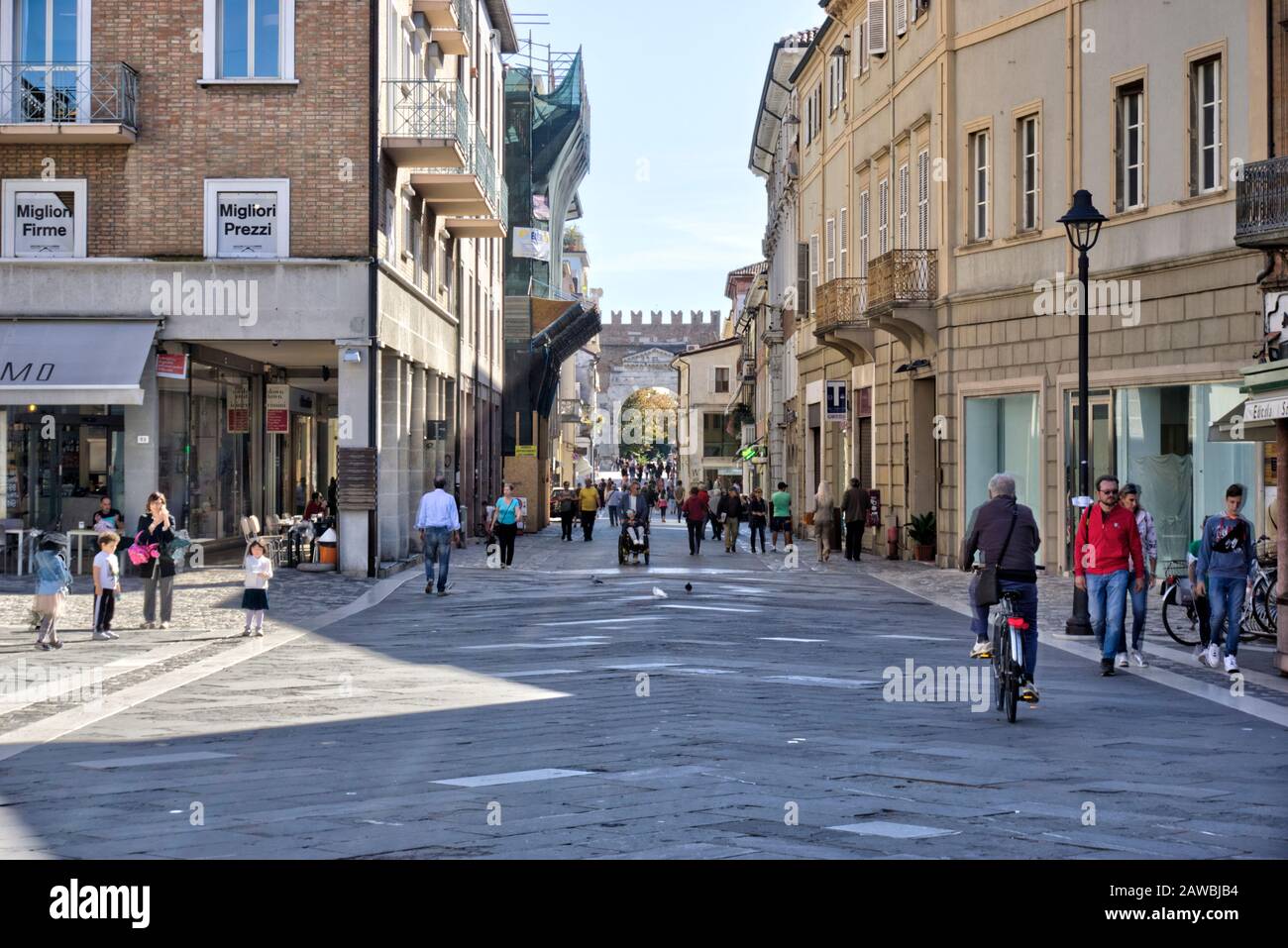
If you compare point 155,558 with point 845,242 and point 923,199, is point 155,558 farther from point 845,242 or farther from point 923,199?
point 845,242

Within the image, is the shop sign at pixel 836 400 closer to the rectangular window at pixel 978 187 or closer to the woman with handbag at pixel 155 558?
the rectangular window at pixel 978 187

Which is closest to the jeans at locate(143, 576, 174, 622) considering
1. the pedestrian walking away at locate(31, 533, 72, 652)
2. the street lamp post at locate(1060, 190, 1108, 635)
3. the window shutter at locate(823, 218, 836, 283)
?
the pedestrian walking away at locate(31, 533, 72, 652)

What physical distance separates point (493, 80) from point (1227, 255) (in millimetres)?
31856

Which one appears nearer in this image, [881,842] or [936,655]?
[881,842]

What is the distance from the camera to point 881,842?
283 inches

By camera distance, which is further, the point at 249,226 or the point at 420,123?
the point at 420,123

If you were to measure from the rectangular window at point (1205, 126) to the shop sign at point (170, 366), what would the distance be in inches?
639

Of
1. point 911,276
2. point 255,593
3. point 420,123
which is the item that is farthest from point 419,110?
point 255,593

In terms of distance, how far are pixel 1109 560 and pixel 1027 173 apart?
52.7 ft

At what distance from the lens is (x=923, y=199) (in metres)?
33.3

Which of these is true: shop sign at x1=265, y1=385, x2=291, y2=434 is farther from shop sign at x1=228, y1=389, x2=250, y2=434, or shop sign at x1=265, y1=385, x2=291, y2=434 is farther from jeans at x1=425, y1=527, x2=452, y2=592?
jeans at x1=425, y1=527, x2=452, y2=592

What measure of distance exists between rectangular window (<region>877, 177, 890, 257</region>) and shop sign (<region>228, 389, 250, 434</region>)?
45.5ft
